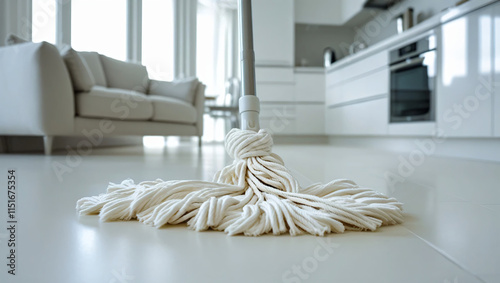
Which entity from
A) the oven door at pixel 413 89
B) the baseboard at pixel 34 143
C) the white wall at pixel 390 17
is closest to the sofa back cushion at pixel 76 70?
the baseboard at pixel 34 143

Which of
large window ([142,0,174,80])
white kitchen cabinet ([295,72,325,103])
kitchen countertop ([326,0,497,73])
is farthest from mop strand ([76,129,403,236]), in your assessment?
large window ([142,0,174,80])

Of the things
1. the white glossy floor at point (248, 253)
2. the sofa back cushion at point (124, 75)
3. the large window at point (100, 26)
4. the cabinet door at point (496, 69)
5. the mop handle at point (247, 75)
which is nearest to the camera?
the white glossy floor at point (248, 253)

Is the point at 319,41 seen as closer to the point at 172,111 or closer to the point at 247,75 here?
the point at 172,111

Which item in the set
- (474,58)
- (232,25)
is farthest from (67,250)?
(232,25)

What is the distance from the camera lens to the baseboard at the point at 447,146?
2025 mm

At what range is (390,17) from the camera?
4113 mm

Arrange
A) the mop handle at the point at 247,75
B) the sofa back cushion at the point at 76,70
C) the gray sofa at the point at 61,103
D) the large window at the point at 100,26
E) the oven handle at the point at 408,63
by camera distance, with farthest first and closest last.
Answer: the large window at the point at 100,26, the oven handle at the point at 408,63, the sofa back cushion at the point at 76,70, the gray sofa at the point at 61,103, the mop handle at the point at 247,75

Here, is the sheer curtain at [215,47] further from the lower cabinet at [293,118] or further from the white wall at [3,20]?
the white wall at [3,20]

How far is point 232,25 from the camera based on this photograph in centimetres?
512

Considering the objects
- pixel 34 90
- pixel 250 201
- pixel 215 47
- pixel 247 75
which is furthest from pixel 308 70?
pixel 250 201

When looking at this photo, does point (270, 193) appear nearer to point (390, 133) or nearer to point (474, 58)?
point (474, 58)

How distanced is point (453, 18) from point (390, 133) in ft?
3.52

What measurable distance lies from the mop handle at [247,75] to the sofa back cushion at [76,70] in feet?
5.59

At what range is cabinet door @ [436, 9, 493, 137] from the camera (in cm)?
194
